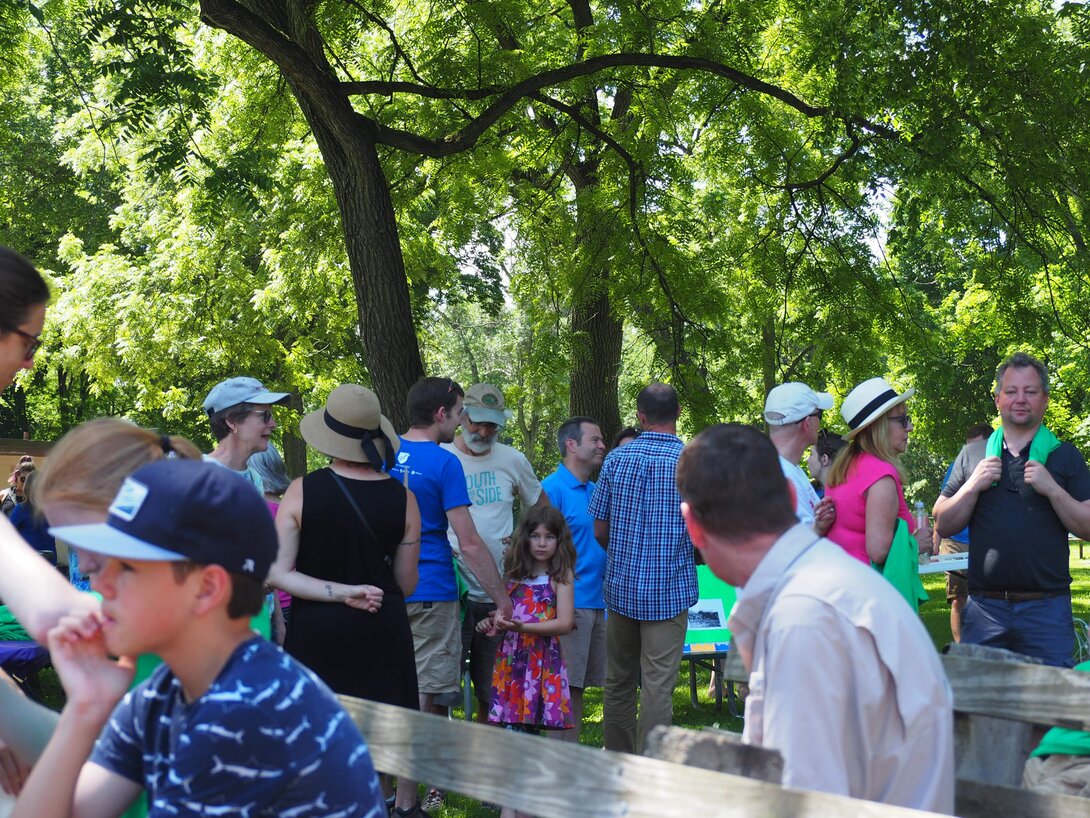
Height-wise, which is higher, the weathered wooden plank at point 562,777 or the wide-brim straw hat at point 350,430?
the wide-brim straw hat at point 350,430

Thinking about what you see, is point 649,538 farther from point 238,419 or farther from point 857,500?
point 238,419

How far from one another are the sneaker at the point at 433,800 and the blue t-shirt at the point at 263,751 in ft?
16.5

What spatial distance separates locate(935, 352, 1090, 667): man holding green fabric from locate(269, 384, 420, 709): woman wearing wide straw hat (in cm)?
291

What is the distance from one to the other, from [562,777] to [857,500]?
3.55 metres

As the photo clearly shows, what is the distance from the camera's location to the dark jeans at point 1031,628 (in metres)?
5.89

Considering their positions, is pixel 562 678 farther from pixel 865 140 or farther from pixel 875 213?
pixel 875 213

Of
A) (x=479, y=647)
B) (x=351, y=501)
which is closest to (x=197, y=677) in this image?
(x=351, y=501)

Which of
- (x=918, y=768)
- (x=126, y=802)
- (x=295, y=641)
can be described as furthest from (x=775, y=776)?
(x=295, y=641)

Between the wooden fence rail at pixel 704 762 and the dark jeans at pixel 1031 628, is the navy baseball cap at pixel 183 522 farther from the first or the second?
the dark jeans at pixel 1031 628

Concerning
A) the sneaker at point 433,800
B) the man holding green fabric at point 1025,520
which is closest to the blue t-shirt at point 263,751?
the man holding green fabric at point 1025,520

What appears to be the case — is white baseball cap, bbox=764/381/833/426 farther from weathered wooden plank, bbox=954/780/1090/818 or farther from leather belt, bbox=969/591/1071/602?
weathered wooden plank, bbox=954/780/1090/818

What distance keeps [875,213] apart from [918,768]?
483 inches

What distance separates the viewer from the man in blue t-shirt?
6.16m

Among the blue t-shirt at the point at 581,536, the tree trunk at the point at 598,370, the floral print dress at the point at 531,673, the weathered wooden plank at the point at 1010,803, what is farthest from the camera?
the tree trunk at the point at 598,370
